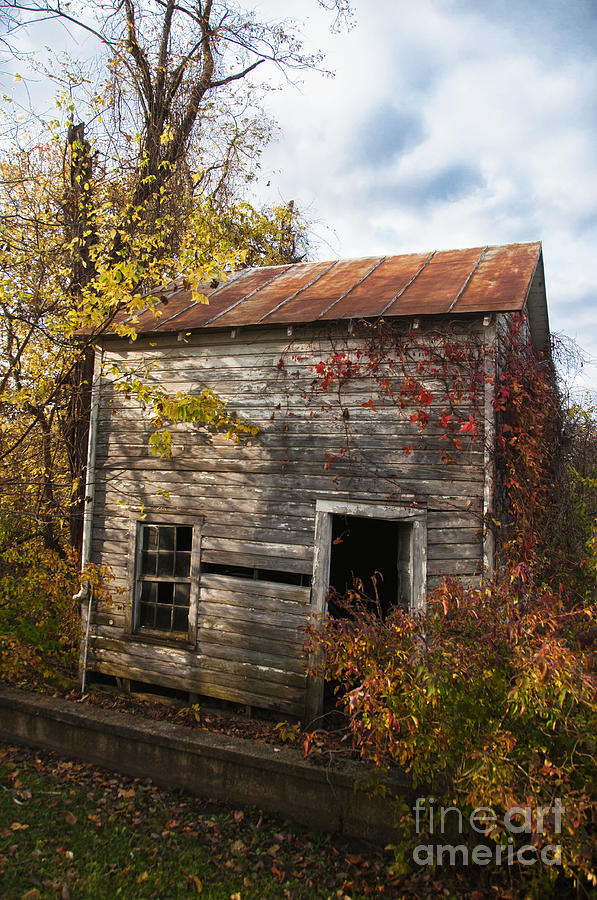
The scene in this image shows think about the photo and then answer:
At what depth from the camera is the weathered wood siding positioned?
616cm

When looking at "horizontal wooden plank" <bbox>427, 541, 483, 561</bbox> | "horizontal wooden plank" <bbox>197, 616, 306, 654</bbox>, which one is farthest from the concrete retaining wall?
"horizontal wooden plank" <bbox>427, 541, 483, 561</bbox>

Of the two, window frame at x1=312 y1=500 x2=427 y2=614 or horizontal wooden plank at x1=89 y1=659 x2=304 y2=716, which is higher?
window frame at x1=312 y1=500 x2=427 y2=614

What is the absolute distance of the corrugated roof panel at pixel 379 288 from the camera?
6477mm

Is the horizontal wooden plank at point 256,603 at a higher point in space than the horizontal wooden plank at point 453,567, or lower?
lower

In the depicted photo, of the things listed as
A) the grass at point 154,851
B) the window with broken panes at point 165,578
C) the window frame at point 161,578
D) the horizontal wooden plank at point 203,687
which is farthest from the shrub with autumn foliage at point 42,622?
the grass at point 154,851

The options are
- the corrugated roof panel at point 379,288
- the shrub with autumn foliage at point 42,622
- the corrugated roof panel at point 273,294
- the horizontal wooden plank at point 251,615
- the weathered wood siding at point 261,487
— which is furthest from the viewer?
the shrub with autumn foliage at point 42,622

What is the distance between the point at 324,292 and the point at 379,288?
74 cm

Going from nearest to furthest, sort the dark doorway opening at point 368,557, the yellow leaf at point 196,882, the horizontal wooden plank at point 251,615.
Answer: the yellow leaf at point 196,882 → the horizontal wooden plank at point 251,615 → the dark doorway opening at point 368,557

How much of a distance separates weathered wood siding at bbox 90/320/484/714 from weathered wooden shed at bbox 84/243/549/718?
0.02 metres

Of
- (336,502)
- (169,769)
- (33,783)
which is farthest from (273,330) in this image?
(33,783)

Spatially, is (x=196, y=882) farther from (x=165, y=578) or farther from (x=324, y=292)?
(x=324, y=292)

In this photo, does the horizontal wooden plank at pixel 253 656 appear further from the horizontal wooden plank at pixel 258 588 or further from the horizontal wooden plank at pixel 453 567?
the horizontal wooden plank at pixel 453 567

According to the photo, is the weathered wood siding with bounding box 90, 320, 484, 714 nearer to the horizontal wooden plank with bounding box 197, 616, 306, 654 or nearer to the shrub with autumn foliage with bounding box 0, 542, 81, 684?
the horizontal wooden plank with bounding box 197, 616, 306, 654

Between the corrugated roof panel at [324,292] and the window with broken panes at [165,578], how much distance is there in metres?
2.99
